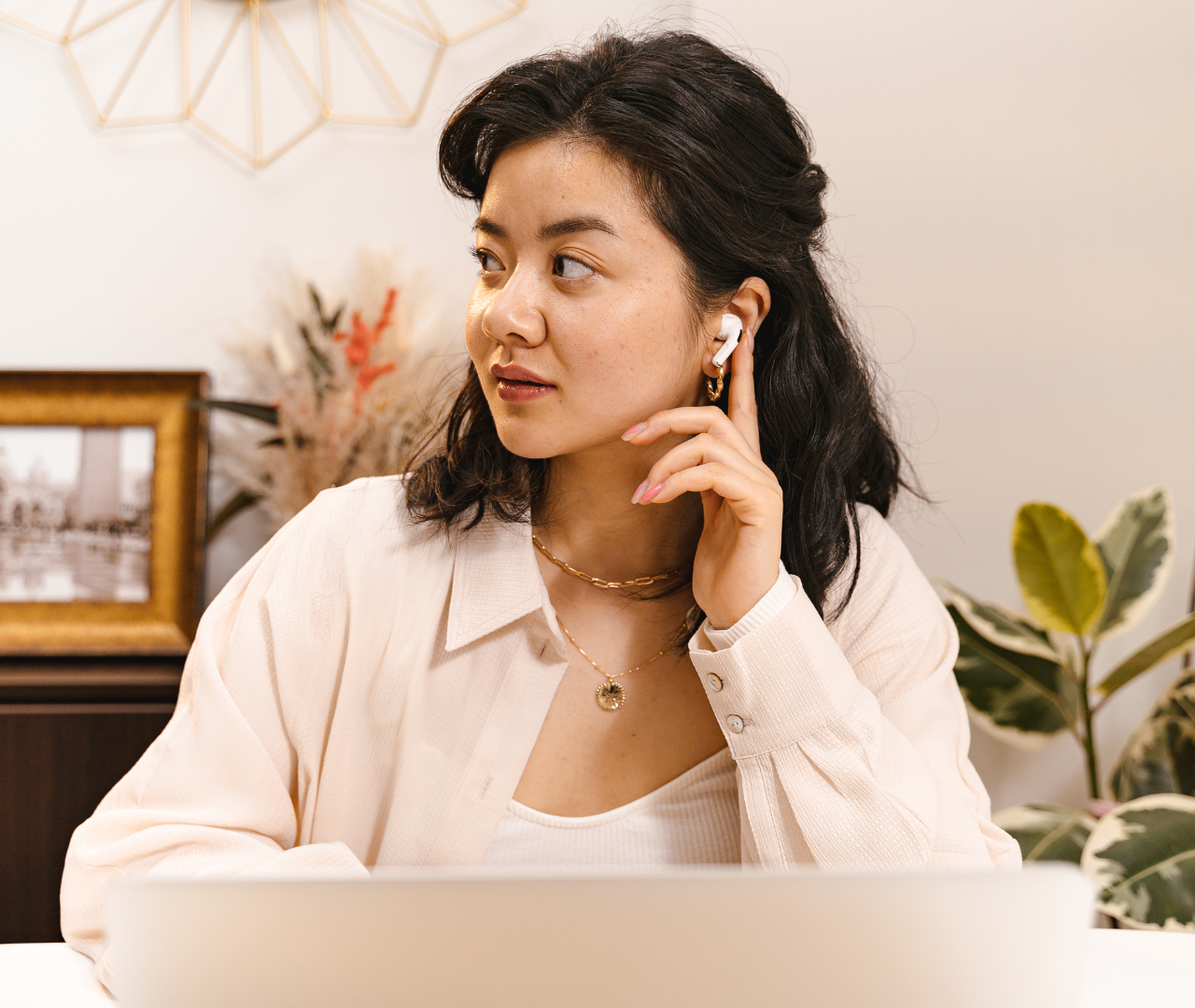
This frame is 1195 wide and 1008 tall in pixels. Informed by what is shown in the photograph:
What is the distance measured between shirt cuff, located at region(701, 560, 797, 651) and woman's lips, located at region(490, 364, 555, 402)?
1.01 feet

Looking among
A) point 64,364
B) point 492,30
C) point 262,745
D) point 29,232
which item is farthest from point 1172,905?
point 29,232

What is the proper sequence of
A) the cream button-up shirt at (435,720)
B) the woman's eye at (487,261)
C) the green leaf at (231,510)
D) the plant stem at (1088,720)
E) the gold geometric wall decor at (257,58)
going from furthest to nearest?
1. the gold geometric wall decor at (257,58)
2. the green leaf at (231,510)
3. the plant stem at (1088,720)
4. the woman's eye at (487,261)
5. the cream button-up shirt at (435,720)

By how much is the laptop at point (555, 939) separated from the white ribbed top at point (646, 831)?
2.19ft

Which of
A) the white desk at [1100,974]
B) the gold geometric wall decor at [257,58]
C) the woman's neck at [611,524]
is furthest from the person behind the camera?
the gold geometric wall decor at [257,58]

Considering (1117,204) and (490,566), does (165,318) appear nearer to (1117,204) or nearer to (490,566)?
(490,566)

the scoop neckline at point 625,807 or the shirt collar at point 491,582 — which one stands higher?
the shirt collar at point 491,582

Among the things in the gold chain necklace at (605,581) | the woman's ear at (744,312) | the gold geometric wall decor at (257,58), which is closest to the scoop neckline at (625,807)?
the gold chain necklace at (605,581)

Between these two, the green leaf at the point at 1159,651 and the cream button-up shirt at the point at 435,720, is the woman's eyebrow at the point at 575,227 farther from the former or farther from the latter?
the green leaf at the point at 1159,651

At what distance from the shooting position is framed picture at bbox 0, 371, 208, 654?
184 centimetres

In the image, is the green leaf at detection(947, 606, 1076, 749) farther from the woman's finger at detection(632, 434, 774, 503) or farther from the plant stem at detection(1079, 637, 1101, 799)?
the woman's finger at detection(632, 434, 774, 503)

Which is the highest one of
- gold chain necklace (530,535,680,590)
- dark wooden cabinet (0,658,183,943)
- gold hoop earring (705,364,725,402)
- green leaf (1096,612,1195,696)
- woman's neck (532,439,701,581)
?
gold hoop earring (705,364,725,402)

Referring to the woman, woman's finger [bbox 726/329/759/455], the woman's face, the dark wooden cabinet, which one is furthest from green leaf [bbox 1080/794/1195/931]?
the dark wooden cabinet

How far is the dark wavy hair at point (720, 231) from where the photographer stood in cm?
108

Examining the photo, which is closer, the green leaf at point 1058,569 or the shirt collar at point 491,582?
the shirt collar at point 491,582
